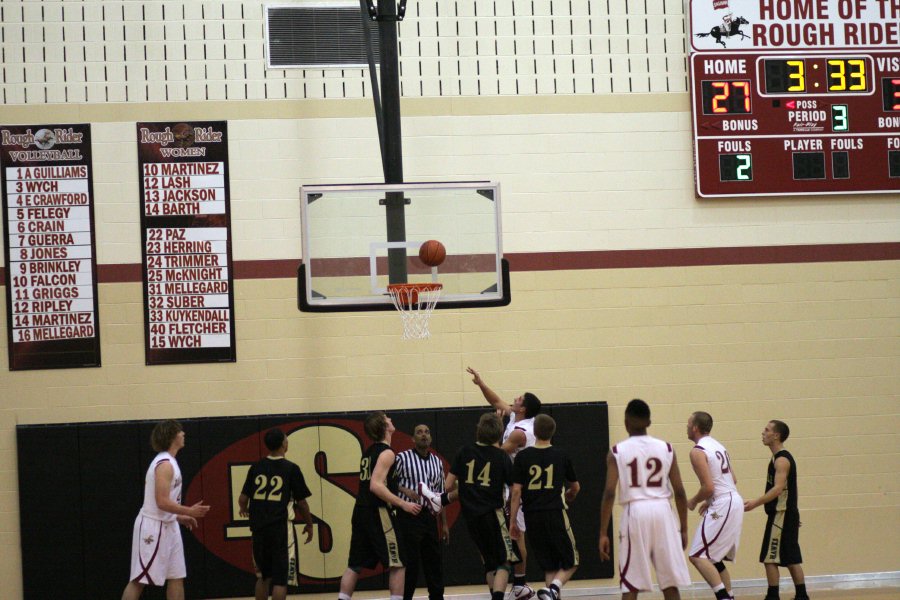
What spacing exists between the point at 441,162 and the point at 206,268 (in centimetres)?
249

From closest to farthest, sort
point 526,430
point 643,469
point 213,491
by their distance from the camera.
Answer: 1. point 643,469
2. point 526,430
3. point 213,491

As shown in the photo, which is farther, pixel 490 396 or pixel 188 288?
pixel 188 288

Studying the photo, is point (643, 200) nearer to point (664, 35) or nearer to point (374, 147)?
point (664, 35)

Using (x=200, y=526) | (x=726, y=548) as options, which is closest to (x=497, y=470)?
(x=726, y=548)

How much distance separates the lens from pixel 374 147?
34.3 ft

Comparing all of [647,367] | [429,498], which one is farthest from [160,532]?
[647,367]

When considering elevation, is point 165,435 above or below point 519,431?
Result: above

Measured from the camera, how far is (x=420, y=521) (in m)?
8.47

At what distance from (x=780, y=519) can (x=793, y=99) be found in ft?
13.8

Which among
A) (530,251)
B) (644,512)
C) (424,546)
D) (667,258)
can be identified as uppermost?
(530,251)

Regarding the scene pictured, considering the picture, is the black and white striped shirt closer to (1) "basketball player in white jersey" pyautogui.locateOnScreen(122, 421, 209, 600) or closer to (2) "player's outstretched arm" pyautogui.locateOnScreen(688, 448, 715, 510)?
(1) "basketball player in white jersey" pyautogui.locateOnScreen(122, 421, 209, 600)

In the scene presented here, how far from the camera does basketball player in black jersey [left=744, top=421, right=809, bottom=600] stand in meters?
8.84

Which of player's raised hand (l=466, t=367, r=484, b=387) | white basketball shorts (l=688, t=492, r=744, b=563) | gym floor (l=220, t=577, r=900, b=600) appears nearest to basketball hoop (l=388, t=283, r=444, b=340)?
player's raised hand (l=466, t=367, r=484, b=387)

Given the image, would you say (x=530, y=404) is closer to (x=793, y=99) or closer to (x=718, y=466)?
(x=718, y=466)
